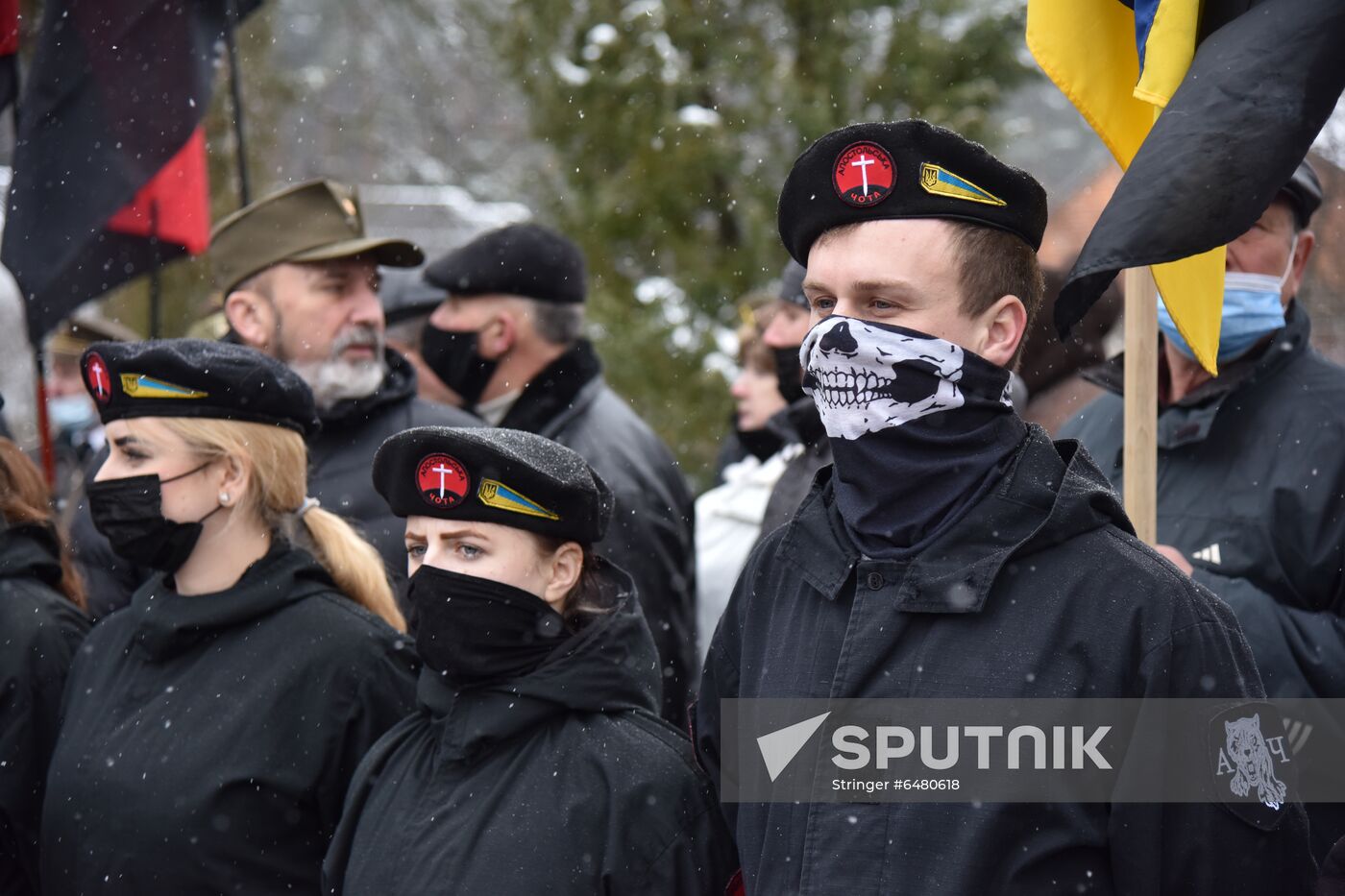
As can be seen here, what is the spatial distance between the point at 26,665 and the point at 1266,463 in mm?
3297

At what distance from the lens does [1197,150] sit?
2623mm

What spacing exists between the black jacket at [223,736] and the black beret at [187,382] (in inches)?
16.6

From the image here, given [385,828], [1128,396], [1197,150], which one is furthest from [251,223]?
[1197,150]

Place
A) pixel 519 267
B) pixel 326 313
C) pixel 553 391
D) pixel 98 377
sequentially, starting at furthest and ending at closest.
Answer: pixel 519 267, pixel 553 391, pixel 326 313, pixel 98 377

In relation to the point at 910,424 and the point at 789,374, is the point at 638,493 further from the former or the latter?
the point at 910,424

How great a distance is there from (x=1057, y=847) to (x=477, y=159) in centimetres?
1785

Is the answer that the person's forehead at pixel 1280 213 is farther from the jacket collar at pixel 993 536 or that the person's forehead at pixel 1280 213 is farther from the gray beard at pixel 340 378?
the gray beard at pixel 340 378

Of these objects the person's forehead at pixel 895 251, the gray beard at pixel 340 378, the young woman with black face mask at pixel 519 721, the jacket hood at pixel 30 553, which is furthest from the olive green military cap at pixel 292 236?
the person's forehead at pixel 895 251

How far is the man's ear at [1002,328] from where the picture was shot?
2.73m

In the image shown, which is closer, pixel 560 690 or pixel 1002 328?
pixel 1002 328

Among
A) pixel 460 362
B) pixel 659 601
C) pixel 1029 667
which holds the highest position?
pixel 1029 667

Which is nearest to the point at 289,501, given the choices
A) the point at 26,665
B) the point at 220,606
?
the point at 220,606

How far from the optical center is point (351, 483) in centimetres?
525

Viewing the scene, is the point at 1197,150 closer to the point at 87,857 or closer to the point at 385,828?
the point at 385,828
